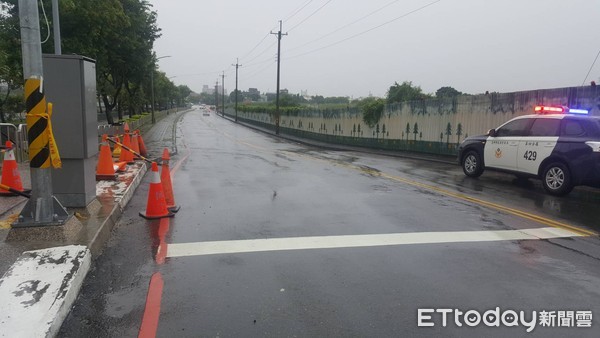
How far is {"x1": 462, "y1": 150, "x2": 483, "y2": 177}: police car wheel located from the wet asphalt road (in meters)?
3.12

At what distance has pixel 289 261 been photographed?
17.0ft

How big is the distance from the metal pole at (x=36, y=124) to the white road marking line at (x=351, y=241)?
1564 mm

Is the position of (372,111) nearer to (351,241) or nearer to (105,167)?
(105,167)

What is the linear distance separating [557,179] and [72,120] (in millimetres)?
9383

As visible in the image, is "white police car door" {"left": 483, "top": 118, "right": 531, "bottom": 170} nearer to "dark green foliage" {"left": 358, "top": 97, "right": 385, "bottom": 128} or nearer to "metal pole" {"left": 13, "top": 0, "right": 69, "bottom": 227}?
"metal pole" {"left": 13, "top": 0, "right": 69, "bottom": 227}

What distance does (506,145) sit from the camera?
1128 cm

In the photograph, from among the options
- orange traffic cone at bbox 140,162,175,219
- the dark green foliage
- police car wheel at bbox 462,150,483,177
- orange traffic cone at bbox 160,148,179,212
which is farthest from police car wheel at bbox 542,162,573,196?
the dark green foliage

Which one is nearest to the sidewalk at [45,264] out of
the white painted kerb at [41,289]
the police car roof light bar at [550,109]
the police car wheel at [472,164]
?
the white painted kerb at [41,289]

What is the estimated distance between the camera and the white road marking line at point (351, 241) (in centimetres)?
560

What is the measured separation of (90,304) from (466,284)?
3.56 metres

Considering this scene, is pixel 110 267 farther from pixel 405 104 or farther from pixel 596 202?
pixel 405 104

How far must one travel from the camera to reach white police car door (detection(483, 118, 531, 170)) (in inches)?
434

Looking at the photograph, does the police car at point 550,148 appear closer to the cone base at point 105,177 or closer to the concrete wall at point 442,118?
the concrete wall at point 442,118

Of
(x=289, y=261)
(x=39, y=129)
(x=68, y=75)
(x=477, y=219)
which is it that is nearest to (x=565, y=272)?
(x=477, y=219)
